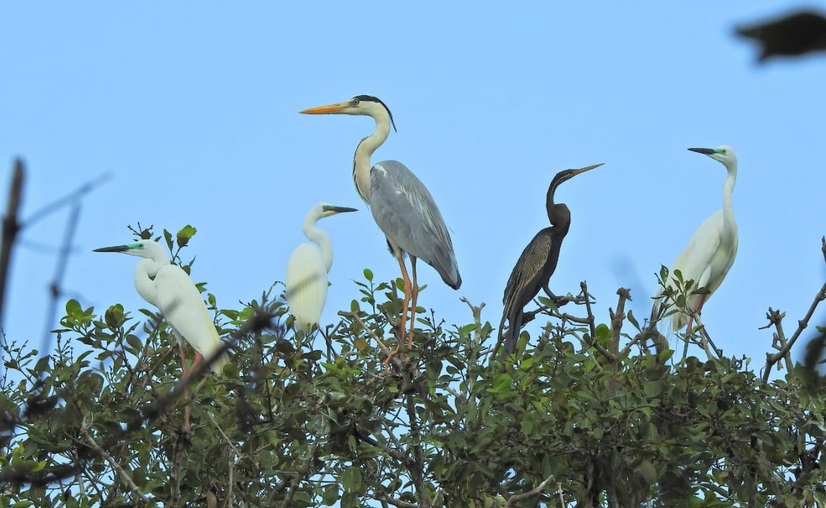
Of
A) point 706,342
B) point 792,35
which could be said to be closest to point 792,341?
point 706,342

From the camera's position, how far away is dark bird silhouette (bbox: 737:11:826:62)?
48cm

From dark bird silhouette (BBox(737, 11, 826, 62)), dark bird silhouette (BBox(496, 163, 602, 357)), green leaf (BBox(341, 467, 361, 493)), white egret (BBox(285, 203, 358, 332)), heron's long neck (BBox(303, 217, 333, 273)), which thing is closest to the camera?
dark bird silhouette (BBox(737, 11, 826, 62))

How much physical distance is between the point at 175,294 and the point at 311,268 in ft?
3.63

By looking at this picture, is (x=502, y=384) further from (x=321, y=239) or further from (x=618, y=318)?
(x=321, y=239)

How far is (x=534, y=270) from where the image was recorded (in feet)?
22.7

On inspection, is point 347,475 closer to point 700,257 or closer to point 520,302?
point 520,302

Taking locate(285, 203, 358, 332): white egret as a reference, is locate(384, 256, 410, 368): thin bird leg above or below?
below

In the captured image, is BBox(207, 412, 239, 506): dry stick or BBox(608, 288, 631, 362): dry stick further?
BBox(608, 288, 631, 362): dry stick

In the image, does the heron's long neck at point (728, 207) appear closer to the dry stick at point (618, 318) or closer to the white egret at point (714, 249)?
the white egret at point (714, 249)

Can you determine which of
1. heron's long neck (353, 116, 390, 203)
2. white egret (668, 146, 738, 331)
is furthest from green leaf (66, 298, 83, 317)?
white egret (668, 146, 738, 331)

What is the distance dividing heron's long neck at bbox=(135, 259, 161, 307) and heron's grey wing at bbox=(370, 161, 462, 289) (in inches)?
57.4

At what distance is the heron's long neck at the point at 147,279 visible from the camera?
687cm

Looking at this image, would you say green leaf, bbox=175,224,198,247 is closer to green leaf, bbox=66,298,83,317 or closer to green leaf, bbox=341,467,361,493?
green leaf, bbox=66,298,83,317

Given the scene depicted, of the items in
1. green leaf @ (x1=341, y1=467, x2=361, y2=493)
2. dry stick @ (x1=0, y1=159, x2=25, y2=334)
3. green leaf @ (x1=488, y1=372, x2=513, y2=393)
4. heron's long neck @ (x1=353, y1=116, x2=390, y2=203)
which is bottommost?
dry stick @ (x1=0, y1=159, x2=25, y2=334)
